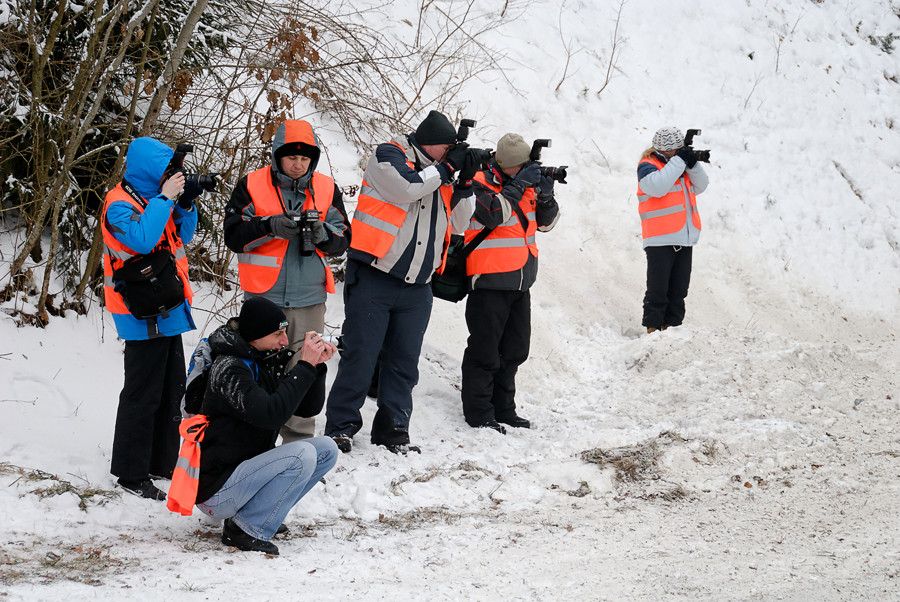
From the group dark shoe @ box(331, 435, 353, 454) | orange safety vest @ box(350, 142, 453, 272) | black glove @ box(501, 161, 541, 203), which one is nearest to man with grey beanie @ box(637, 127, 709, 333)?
black glove @ box(501, 161, 541, 203)

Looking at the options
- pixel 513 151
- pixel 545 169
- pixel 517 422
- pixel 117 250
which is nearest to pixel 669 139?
pixel 545 169

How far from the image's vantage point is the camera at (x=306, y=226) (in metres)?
4.54

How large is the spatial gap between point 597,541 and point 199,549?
5.99 feet

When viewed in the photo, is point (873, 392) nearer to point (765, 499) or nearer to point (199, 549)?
point (765, 499)

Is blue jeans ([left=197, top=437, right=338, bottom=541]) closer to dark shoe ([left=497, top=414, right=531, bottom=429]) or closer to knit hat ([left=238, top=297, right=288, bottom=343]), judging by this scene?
knit hat ([left=238, top=297, right=288, bottom=343])

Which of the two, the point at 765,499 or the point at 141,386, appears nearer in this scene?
the point at 141,386

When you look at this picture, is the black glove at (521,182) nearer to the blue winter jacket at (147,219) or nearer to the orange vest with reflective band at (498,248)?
the orange vest with reflective band at (498,248)

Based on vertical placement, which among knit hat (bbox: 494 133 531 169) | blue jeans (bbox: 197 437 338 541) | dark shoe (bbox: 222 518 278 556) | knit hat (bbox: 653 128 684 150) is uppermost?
knit hat (bbox: 653 128 684 150)

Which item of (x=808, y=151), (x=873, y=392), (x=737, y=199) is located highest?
(x=808, y=151)

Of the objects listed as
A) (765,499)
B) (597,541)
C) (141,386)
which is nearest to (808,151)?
(765,499)

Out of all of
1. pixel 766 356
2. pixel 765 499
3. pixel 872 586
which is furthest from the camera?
pixel 766 356

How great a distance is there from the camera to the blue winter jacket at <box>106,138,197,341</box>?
4004 millimetres

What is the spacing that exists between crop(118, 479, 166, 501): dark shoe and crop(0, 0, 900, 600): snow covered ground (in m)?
0.10

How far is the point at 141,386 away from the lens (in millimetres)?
4207
